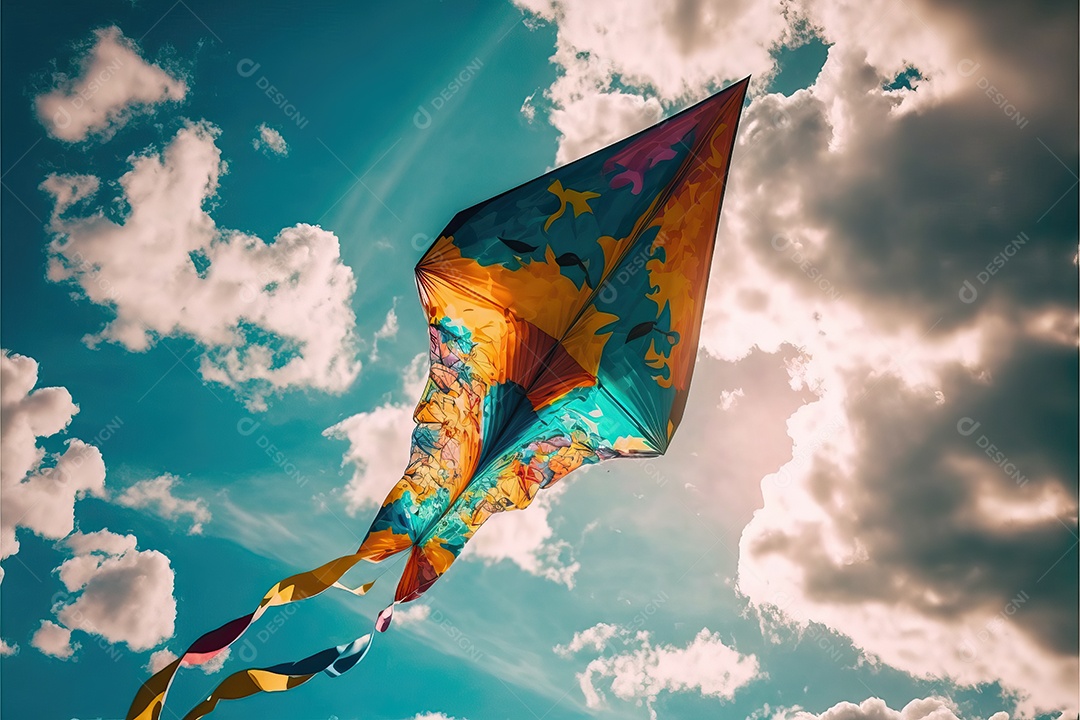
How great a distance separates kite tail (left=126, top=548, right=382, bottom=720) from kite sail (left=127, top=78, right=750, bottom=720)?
4.36 ft

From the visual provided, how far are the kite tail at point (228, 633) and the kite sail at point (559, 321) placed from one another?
1329mm

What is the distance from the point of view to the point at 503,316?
689 centimetres

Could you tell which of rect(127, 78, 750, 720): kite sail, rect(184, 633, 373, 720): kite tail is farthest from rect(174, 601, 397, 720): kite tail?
rect(127, 78, 750, 720): kite sail

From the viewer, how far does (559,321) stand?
6.84m

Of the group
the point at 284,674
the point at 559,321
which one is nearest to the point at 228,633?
the point at 284,674

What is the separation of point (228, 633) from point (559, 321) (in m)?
4.55

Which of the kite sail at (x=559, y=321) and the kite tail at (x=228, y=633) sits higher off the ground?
the kite sail at (x=559, y=321)

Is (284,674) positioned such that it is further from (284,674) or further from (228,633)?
(228,633)

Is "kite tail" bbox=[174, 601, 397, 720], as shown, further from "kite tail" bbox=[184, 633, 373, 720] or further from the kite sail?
the kite sail

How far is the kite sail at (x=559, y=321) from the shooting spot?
6.63 meters

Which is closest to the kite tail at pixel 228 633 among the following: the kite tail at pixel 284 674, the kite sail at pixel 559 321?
the kite tail at pixel 284 674

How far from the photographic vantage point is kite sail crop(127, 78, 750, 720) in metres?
6.63

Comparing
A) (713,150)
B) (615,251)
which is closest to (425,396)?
(615,251)

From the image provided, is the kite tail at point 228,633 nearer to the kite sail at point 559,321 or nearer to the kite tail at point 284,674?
the kite tail at point 284,674
